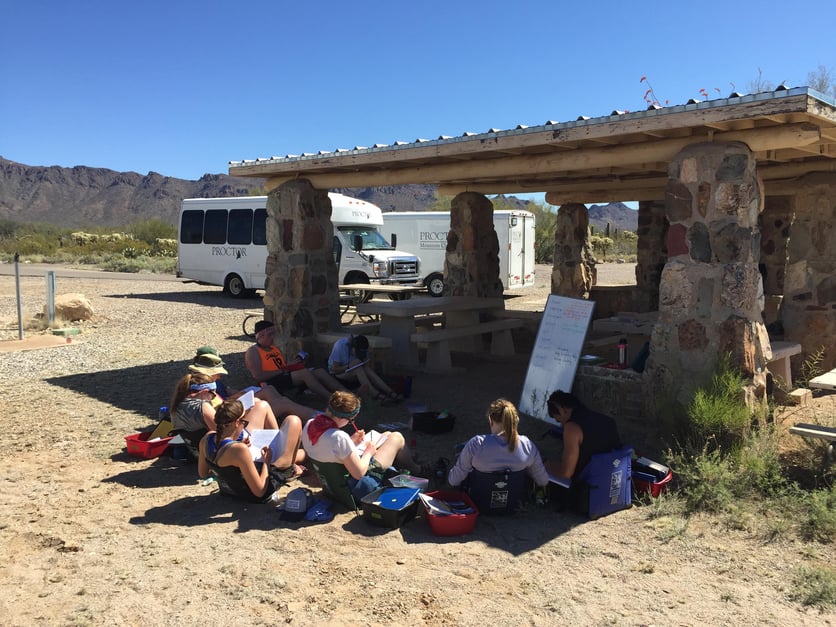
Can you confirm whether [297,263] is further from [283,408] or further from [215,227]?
[215,227]

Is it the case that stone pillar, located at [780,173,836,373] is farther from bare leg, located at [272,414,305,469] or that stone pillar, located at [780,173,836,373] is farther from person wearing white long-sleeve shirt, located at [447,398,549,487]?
bare leg, located at [272,414,305,469]

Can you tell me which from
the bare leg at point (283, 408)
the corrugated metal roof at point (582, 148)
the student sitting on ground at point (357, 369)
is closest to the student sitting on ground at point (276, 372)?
the student sitting on ground at point (357, 369)

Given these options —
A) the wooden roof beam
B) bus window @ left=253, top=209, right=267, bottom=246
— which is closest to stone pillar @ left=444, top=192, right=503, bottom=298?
the wooden roof beam

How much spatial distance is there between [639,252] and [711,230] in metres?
8.15

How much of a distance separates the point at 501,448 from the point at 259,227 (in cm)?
1349

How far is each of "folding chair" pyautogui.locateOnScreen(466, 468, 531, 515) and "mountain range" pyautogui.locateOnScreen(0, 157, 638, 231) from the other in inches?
3534

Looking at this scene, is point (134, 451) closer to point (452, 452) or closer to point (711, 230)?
point (452, 452)

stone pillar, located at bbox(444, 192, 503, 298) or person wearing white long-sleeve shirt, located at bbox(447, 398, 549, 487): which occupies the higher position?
stone pillar, located at bbox(444, 192, 503, 298)

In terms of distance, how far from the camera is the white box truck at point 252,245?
16562 millimetres

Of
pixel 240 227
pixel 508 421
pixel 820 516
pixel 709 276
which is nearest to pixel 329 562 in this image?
pixel 508 421

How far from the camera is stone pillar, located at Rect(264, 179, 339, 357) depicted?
811 cm

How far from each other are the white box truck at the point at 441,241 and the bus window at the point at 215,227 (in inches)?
172

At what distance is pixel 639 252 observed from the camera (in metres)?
13.1

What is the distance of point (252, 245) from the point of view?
16875 millimetres
